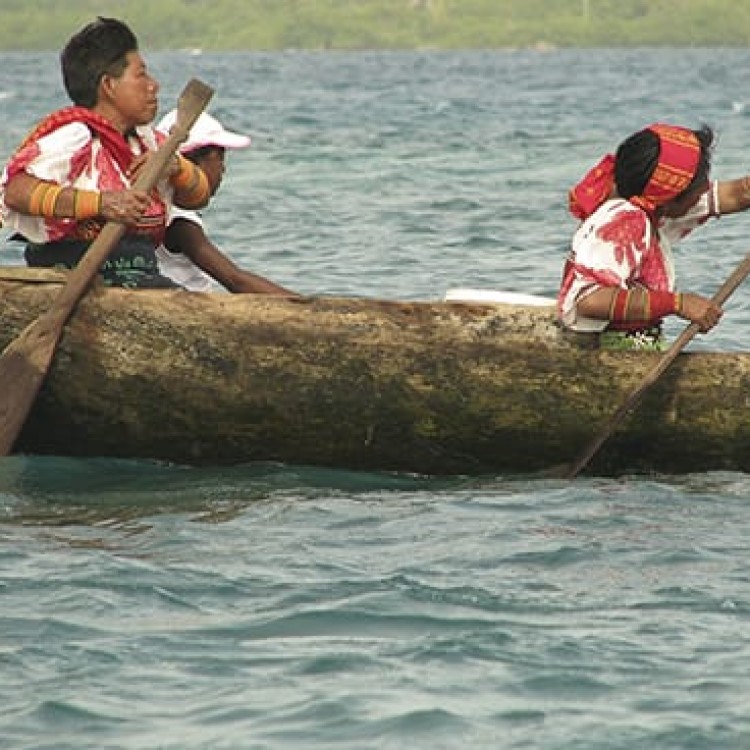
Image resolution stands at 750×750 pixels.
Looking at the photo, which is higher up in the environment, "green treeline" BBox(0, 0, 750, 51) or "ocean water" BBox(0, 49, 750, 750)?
"ocean water" BBox(0, 49, 750, 750)

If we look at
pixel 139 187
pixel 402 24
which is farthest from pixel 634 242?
pixel 402 24

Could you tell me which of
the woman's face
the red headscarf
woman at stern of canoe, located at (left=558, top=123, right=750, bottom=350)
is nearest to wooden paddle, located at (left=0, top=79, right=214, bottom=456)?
the woman's face

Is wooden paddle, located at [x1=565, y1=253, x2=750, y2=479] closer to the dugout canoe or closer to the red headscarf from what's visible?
the dugout canoe

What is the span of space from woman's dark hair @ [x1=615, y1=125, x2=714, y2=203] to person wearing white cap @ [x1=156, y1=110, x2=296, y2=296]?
1.27 metres

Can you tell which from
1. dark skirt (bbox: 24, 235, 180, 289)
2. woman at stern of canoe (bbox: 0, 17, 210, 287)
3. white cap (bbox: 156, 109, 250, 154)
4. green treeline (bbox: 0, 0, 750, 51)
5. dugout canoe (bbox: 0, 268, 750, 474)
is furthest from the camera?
green treeline (bbox: 0, 0, 750, 51)

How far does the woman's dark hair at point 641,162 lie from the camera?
7703mm

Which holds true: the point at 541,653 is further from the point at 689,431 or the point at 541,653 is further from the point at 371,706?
the point at 689,431

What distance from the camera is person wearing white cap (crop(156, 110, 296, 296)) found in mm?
8453

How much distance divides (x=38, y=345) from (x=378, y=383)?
1.10 m

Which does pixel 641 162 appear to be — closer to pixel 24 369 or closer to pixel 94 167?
pixel 94 167

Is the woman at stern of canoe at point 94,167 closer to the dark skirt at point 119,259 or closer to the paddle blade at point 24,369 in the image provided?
the dark skirt at point 119,259

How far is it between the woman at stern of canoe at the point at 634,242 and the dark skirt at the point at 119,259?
144cm

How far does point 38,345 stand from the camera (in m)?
7.67

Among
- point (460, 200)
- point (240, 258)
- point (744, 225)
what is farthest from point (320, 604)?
point (460, 200)
